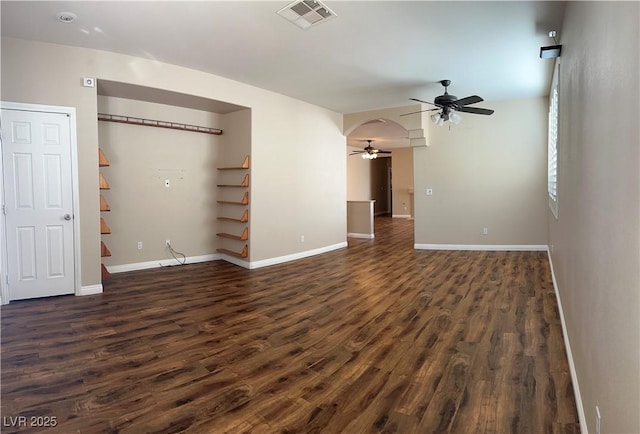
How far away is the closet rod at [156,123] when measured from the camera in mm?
5453

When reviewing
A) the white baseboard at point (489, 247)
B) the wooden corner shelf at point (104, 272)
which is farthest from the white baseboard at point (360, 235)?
the wooden corner shelf at point (104, 272)

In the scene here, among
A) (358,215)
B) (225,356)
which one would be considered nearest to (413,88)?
(358,215)

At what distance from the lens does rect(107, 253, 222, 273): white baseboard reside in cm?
570

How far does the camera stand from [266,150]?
20.6 feet

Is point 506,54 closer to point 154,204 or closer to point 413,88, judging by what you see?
point 413,88

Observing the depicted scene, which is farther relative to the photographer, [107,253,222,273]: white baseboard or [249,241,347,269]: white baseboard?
[249,241,347,269]: white baseboard

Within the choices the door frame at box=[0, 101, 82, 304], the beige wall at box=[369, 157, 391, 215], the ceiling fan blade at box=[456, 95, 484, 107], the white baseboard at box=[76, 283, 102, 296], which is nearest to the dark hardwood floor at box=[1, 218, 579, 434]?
the white baseboard at box=[76, 283, 102, 296]

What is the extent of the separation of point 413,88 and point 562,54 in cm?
272

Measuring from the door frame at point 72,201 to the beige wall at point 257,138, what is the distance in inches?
2.0

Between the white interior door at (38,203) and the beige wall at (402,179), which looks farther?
the beige wall at (402,179)

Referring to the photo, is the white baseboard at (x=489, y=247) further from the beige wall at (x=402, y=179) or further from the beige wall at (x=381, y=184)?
the beige wall at (x=381, y=184)

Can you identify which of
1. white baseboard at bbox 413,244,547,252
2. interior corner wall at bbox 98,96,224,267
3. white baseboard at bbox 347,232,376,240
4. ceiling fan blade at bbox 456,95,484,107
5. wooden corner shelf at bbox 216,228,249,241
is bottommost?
white baseboard at bbox 413,244,547,252

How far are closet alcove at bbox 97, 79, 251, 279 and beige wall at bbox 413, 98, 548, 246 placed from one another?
151 inches

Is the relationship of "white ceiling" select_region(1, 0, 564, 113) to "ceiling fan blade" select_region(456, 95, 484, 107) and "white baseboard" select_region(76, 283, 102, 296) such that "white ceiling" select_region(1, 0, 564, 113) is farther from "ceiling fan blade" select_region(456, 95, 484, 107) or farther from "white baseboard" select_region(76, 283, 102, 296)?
"white baseboard" select_region(76, 283, 102, 296)
